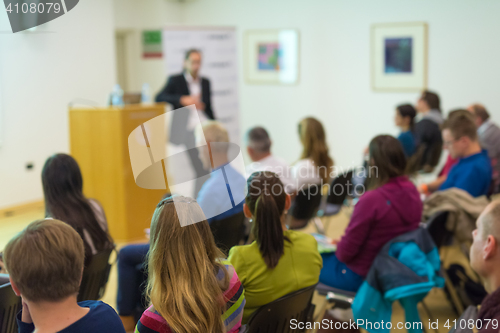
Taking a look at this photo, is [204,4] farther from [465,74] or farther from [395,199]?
[395,199]

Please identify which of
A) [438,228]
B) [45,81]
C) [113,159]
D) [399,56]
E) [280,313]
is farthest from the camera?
[399,56]

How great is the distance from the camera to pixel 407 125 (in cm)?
522

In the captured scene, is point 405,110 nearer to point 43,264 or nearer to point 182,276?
point 182,276

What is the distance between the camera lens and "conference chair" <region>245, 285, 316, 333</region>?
1.74 metres

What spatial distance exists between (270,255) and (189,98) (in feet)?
12.6

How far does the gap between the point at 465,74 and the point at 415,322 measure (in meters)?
4.64

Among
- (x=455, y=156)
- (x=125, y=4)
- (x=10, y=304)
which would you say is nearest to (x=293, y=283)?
(x=10, y=304)

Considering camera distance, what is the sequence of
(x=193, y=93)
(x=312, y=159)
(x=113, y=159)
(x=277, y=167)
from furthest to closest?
(x=193, y=93), (x=113, y=159), (x=312, y=159), (x=277, y=167)

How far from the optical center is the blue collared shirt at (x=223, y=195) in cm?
272

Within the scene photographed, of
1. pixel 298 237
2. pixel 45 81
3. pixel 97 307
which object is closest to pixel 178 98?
pixel 45 81

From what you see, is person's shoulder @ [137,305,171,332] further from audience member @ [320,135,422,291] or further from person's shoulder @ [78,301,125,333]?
audience member @ [320,135,422,291]

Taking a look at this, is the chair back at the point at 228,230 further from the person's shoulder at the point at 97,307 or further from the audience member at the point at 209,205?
the person's shoulder at the point at 97,307

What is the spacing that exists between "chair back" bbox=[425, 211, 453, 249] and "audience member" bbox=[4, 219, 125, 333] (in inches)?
82.5

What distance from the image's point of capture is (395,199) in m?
2.56
